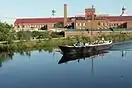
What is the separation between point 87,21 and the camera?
2874 inches

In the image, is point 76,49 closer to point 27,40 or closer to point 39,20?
point 27,40

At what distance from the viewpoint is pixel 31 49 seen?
45.0 m

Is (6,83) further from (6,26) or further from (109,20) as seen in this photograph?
(109,20)

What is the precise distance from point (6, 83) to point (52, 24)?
6234 centimetres

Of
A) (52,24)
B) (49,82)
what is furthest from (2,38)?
(52,24)

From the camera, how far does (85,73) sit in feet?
82.5

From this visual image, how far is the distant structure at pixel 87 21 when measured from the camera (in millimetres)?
72875

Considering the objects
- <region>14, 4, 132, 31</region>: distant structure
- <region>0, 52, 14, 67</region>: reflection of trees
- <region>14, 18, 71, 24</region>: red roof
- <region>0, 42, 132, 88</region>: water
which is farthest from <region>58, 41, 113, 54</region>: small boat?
<region>14, 18, 71, 24</region>: red roof

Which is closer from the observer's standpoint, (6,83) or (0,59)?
(6,83)

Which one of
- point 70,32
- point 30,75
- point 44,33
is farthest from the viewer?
point 70,32

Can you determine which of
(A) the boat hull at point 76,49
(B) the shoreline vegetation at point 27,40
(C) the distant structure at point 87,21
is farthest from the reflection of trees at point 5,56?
(C) the distant structure at point 87,21

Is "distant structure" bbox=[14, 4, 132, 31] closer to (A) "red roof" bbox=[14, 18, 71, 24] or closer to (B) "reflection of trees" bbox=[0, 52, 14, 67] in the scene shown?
(A) "red roof" bbox=[14, 18, 71, 24]

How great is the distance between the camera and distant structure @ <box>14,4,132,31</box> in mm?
72875

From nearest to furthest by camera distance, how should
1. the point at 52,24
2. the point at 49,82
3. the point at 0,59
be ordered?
the point at 49,82 < the point at 0,59 < the point at 52,24
